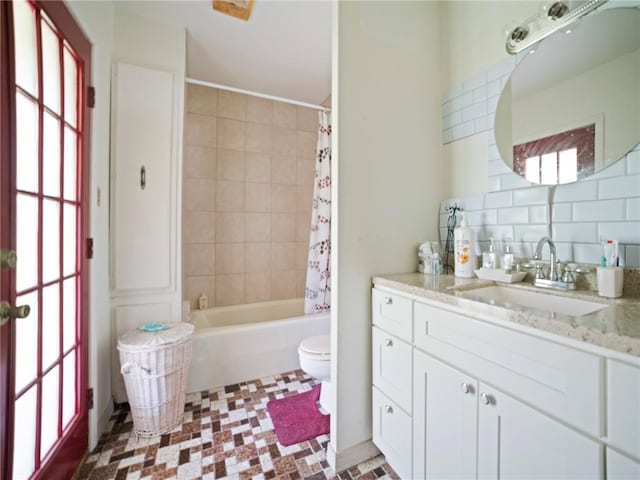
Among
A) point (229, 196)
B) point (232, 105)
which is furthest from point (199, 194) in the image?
point (232, 105)

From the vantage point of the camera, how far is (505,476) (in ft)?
2.54

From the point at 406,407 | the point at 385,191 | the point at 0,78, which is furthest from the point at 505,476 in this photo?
the point at 0,78

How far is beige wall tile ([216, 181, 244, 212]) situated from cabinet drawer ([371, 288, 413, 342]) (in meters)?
1.92

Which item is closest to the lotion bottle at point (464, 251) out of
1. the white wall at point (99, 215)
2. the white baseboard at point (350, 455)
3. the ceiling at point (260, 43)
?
the white baseboard at point (350, 455)

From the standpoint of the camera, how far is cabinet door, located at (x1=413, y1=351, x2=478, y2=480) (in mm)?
876

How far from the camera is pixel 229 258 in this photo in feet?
9.02

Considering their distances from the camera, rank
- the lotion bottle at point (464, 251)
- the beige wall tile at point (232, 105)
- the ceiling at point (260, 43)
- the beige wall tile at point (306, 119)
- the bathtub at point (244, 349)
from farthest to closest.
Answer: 1. the beige wall tile at point (306, 119)
2. the beige wall tile at point (232, 105)
3. the bathtub at point (244, 349)
4. the ceiling at point (260, 43)
5. the lotion bottle at point (464, 251)

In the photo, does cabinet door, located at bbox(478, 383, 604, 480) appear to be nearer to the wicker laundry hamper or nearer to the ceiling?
the wicker laundry hamper

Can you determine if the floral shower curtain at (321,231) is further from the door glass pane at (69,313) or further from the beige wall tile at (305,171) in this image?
the door glass pane at (69,313)

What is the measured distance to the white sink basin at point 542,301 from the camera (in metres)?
0.92

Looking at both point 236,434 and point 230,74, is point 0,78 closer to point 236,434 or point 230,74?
point 236,434

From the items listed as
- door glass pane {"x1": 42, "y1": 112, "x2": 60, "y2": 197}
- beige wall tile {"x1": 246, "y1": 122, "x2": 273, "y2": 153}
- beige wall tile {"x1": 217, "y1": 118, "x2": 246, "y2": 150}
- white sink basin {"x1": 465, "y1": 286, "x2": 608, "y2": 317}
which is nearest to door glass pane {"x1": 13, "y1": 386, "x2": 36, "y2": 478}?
door glass pane {"x1": 42, "y1": 112, "x2": 60, "y2": 197}

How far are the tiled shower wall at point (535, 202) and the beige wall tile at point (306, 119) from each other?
5.88ft

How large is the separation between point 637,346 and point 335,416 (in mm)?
1102
